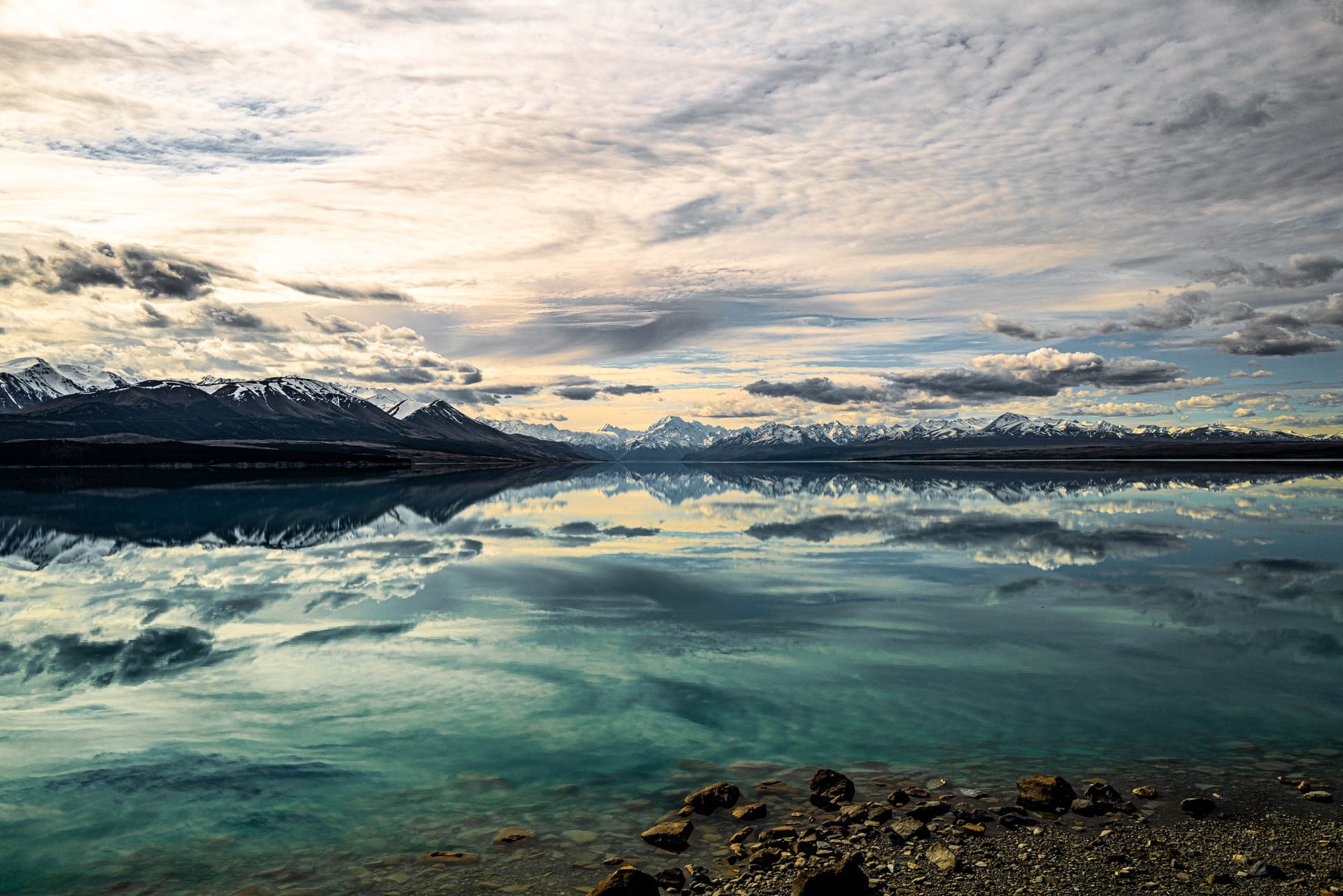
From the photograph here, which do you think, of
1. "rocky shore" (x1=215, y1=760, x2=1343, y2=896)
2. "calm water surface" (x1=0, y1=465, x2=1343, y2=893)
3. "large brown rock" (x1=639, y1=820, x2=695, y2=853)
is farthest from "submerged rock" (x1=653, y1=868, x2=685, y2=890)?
"calm water surface" (x1=0, y1=465, x2=1343, y2=893)

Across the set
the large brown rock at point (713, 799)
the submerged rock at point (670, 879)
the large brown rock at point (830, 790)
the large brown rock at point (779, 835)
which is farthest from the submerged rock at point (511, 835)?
the large brown rock at point (830, 790)

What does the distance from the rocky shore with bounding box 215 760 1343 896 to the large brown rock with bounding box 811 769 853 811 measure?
0.09 feet

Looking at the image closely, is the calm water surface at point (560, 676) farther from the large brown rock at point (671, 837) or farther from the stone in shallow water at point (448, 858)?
the large brown rock at point (671, 837)

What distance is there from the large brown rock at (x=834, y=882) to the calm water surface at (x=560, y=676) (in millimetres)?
4594

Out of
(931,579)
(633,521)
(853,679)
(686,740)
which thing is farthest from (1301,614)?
(633,521)

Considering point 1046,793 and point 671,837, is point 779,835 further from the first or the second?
point 1046,793

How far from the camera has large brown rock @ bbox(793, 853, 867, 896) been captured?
376 inches

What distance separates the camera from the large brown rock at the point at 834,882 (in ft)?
31.4

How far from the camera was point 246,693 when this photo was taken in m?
19.3

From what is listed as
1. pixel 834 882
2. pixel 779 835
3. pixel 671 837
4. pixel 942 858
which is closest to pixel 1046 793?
pixel 942 858

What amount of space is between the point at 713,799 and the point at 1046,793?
6.02 metres

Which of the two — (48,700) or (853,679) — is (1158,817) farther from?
(48,700)

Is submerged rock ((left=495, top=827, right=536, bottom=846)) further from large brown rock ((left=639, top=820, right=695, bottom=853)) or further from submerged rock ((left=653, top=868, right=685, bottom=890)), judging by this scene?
submerged rock ((left=653, top=868, right=685, bottom=890))

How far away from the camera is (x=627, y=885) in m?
9.64
